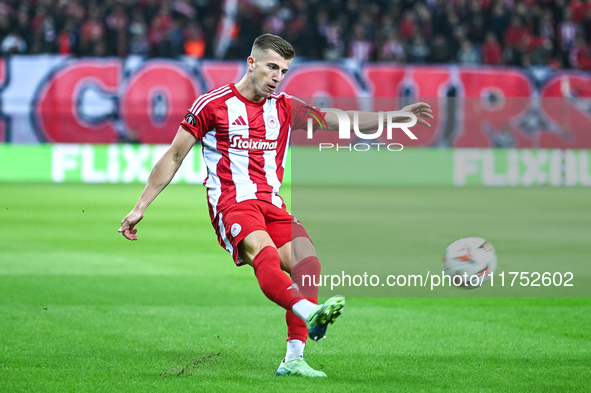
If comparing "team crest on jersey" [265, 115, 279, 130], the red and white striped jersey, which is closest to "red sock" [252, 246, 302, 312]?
the red and white striped jersey

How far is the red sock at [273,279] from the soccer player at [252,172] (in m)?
0.02

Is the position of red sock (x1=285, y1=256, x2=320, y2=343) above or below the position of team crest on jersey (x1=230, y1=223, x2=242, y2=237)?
below

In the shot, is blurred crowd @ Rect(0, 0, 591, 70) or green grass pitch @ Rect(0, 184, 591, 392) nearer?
green grass pitch @ Rect(0, 184, 591, 392)

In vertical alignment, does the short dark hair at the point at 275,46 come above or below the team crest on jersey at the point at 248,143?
above

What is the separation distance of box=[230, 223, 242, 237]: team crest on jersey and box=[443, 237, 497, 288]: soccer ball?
2250mm

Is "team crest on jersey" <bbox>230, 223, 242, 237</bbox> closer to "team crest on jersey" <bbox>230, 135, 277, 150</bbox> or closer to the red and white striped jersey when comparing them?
the red and white striped jersey

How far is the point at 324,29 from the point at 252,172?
783 inches

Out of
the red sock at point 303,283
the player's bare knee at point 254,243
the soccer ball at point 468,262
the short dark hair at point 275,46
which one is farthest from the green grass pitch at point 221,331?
the short dark hair at point 275,46

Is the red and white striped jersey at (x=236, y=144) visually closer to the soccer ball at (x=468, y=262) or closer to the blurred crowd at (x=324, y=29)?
the soccer ball at (x=468, y=262)

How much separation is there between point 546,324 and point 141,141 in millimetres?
15352

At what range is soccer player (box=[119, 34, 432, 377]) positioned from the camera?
5.27 metres

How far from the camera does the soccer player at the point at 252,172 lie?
5.27m

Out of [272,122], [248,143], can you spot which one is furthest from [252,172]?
[272,122]

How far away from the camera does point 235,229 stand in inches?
205
